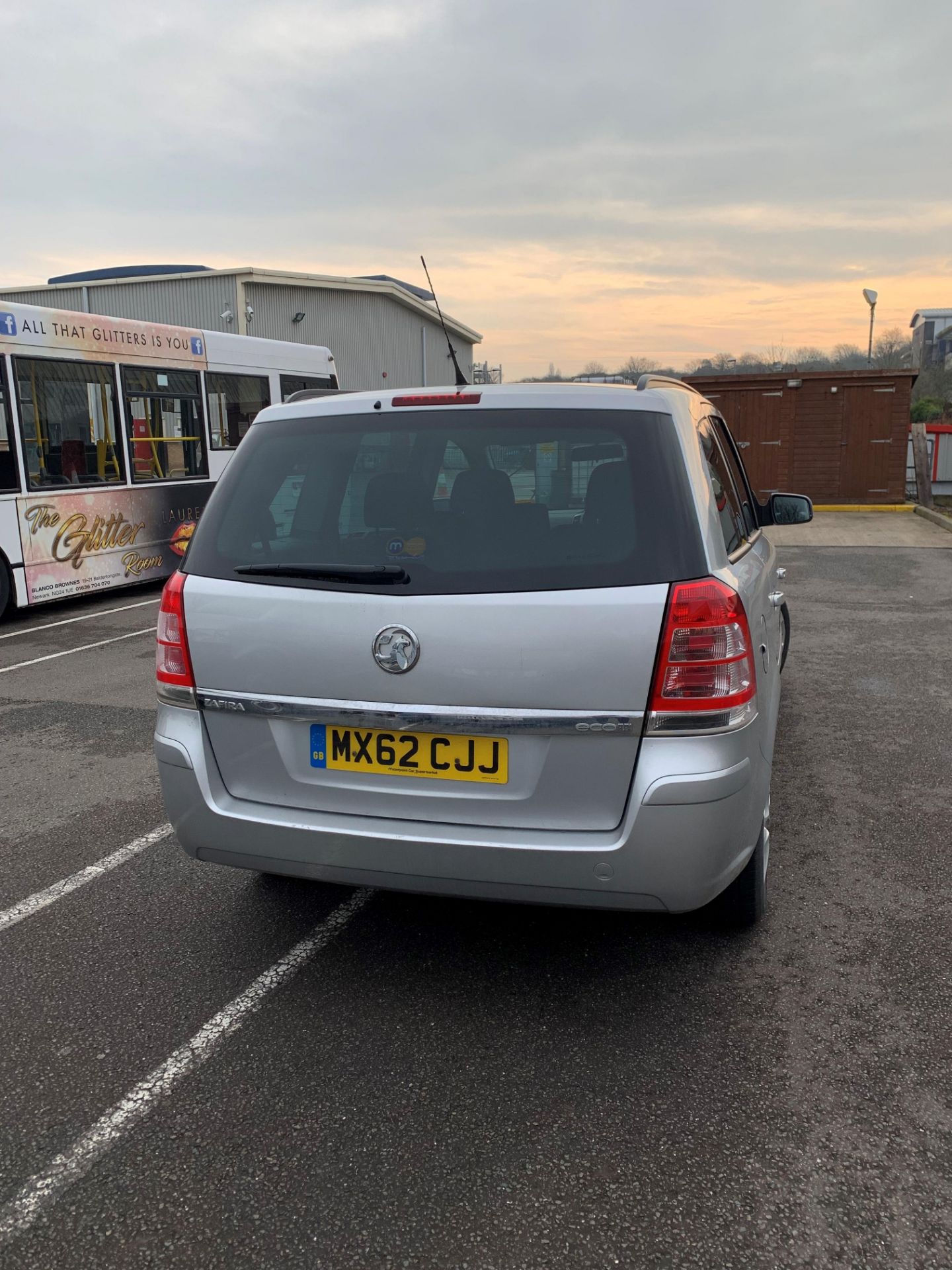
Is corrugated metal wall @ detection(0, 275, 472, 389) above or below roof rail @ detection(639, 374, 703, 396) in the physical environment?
above

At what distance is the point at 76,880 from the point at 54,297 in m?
33.3

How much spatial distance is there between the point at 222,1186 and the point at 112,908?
1558mm

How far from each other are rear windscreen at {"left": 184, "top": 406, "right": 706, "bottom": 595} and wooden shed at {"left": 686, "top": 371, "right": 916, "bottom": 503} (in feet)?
63.3

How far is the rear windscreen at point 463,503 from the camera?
2.61 meters

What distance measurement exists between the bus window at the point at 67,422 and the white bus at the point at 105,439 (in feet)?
0.04

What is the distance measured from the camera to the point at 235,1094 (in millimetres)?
2486

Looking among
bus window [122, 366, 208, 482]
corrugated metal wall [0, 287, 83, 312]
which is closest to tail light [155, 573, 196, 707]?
bus window [122, 366, 208, 482]

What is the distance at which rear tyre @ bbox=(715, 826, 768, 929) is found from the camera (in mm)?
3100

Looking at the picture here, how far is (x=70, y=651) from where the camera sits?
27.1 ft

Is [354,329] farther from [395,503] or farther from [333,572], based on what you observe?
[333,572]

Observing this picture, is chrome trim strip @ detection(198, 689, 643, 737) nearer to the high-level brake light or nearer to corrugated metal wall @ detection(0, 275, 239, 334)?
the high-level brake light

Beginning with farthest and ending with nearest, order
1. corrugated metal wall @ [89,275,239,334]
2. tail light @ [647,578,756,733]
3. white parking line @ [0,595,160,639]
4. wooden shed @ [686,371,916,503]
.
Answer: corrugated metal wall @ [89,275,239,334]
wooden shed @ [686,371,916,503]
white parking line @ [0,595,160,639]
tail light @ [647,578,756,733]

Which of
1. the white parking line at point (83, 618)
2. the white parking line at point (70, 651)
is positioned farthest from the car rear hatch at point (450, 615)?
the white parking line at point (83, 618)

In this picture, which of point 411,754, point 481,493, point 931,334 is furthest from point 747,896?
point 931,334
